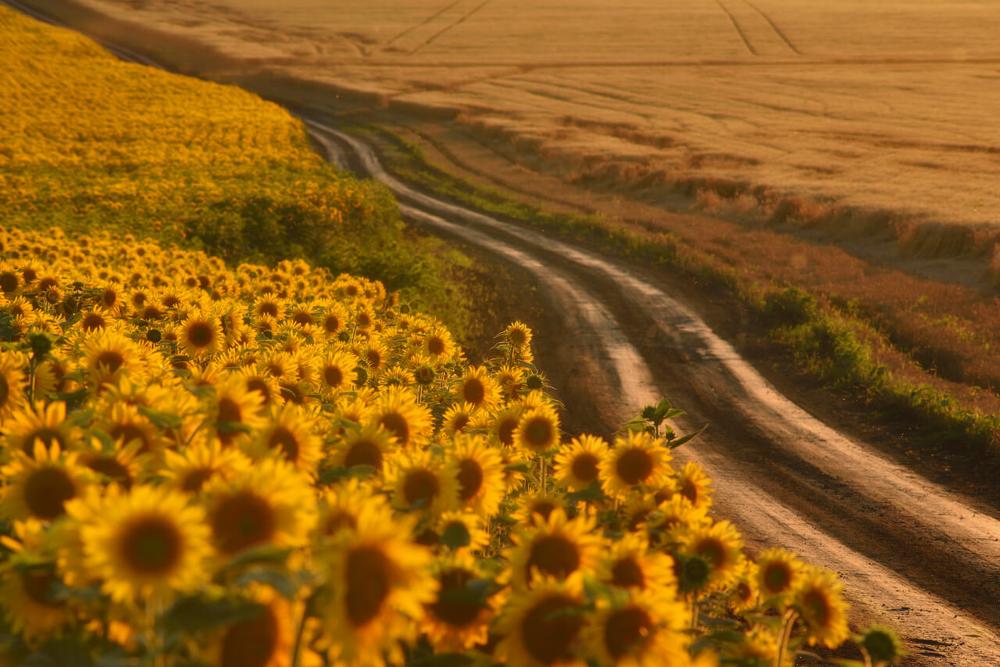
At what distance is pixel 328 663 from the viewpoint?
2432 mm

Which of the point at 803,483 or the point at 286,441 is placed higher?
the point at 286,441

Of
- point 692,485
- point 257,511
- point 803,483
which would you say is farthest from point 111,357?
point 803,483

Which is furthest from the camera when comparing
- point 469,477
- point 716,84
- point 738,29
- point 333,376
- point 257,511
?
point 738,29

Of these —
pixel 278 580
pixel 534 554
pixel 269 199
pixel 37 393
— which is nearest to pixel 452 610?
pixel 534 554

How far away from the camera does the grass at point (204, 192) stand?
19.6 m

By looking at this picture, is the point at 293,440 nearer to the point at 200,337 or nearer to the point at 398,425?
the point at 398,425

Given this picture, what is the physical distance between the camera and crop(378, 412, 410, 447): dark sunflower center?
12.7 feet

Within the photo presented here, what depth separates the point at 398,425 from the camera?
3.90 meters

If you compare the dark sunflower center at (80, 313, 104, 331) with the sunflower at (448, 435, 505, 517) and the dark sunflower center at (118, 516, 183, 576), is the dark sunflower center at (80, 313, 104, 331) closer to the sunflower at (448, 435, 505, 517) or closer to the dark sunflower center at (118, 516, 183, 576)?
the sunflower at (448, 435, 505, 517)

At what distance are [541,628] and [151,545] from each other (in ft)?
3.37

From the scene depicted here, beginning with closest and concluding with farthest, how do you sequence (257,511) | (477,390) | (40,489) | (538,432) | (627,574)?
(257,511), (40,489), (627,574), (538,432), (477,390)

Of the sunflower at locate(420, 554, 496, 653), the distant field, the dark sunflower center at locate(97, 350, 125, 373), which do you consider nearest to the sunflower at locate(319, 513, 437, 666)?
the sunflower at locate(420, 554, 496, 653)

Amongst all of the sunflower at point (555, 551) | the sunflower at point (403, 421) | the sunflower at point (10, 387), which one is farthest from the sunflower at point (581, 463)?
the sunflower at point (10, 387)

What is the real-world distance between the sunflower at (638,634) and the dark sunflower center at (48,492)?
57.2 inches
